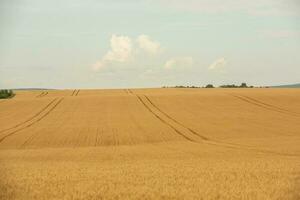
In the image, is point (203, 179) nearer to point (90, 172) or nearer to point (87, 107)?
point (90, 172)

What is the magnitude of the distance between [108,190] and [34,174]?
4.19 meters

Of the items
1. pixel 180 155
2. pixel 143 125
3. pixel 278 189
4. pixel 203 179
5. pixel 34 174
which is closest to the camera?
pixel 278 189

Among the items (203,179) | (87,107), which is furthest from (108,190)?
(87,107)

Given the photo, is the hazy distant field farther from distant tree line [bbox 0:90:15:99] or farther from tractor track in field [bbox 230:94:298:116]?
distant tree line [bbox 0:90:15:99]

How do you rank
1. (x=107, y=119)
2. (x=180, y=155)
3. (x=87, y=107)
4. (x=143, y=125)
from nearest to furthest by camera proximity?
(x=180, y=155) → (x=143, y=125) → (x=107, y=119) → (x=87, y=107)

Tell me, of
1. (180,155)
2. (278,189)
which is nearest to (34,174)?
(278,189)

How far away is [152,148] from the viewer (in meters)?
31.4

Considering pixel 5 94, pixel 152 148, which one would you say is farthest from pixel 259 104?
pixel 5 94

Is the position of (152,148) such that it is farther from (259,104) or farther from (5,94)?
(5,94)

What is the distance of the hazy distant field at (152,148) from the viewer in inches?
571

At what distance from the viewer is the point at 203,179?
52.3 feet

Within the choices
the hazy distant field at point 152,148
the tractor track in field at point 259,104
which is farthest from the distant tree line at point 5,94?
the tractor track in field at point 259,104

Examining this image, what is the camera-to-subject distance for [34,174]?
57.7ft

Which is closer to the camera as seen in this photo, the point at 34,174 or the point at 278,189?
the point at 278,189
